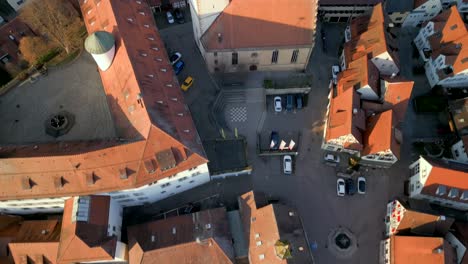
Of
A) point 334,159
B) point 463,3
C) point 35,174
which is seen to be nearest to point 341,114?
point 334,159

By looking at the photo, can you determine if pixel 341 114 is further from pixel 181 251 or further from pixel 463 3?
pixel 463 3

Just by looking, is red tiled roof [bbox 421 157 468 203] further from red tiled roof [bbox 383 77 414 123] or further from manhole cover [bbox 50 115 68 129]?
manhole cover [bbox 50 115 68 129]

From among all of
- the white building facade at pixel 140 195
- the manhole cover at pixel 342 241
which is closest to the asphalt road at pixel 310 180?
the manhole cover at pixel 342 241

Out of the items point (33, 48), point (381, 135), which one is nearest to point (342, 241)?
point (381, 135)

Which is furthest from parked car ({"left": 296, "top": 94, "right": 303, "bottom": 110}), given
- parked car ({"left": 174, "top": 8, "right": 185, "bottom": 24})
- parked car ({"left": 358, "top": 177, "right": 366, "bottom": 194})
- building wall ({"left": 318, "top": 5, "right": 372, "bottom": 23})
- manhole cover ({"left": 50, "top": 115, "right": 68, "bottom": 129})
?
manhole cover ({"left": 50, "top": 115, "right": 68, "bottom": 129})

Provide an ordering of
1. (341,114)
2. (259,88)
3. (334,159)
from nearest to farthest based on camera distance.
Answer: (341,114) < (334,159) < (259,88)

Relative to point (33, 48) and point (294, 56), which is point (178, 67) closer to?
point (294, 56)
